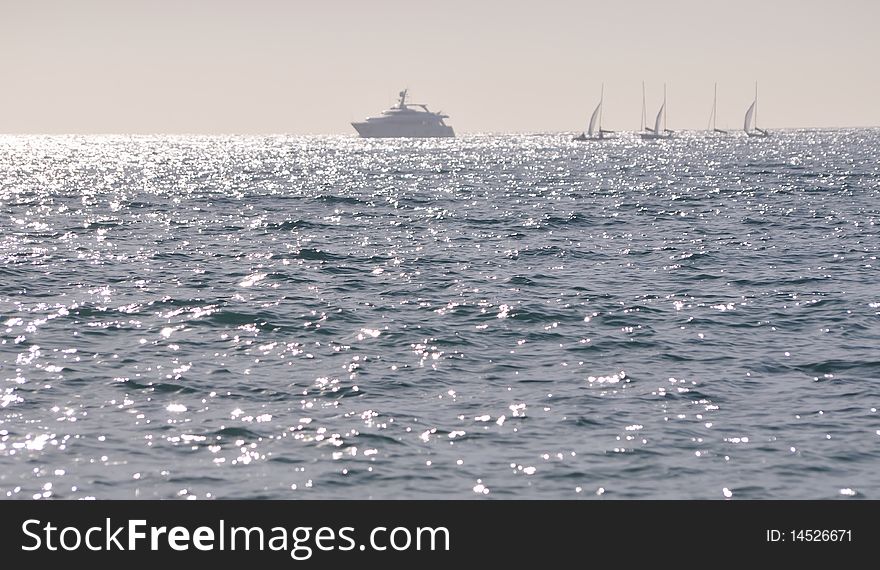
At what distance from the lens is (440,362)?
23094 millimetres

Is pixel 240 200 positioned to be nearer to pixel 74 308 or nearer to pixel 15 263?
pixel 15 263

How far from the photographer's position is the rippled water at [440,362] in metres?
16.1

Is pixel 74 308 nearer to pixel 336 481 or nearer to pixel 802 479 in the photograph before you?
pixel 336 481

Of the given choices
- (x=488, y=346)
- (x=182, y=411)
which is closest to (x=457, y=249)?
(x=488, y=346)

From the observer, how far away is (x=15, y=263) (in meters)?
37.7

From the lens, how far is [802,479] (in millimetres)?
15688

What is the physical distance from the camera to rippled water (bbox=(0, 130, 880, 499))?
16.1 m

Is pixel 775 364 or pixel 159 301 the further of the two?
pixel 159 301

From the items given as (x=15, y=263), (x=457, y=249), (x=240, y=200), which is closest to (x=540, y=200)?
(x=240, y=200)

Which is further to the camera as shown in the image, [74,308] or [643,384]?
[74,308]

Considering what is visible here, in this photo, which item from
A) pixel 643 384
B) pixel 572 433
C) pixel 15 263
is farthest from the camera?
pixel 15 263

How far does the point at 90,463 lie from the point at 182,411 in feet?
9.60
